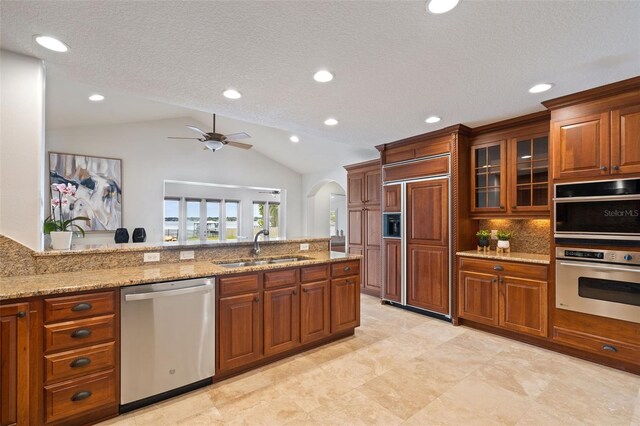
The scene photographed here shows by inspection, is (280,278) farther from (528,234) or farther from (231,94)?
(528,234)

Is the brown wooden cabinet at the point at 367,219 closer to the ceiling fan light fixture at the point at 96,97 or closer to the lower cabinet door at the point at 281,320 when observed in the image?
the lower cabinet door at the point at 281,320

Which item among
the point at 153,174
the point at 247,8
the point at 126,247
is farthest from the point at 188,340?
the point at 153,174

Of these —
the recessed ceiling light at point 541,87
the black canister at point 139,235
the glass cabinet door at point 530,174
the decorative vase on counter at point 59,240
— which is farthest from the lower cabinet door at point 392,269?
the black canister at point 139,235

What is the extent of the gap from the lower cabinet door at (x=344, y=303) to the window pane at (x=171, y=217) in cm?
526

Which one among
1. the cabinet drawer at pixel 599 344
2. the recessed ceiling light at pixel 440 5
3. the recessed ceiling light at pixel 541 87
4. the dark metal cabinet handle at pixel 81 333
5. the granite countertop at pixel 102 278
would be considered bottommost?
the cabinet drawer at pixel 599 344

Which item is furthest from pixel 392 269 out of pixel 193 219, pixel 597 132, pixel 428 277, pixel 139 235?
pixel 193 219

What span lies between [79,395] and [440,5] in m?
3.13

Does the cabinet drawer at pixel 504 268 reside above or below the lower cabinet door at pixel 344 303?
above

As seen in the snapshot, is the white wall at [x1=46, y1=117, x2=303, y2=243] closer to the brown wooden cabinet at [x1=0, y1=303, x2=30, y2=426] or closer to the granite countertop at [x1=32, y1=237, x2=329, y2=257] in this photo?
the granite countertop at [x1=32, y1=237, x2=329, y2=257]

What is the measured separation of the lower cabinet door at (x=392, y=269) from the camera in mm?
4379

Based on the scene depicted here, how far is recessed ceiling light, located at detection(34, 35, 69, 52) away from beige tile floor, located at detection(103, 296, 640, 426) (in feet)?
8.26

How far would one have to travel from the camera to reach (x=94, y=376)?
1.93 m

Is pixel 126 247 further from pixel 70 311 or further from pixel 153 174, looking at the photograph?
pixel 153 174

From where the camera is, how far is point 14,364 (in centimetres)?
169
